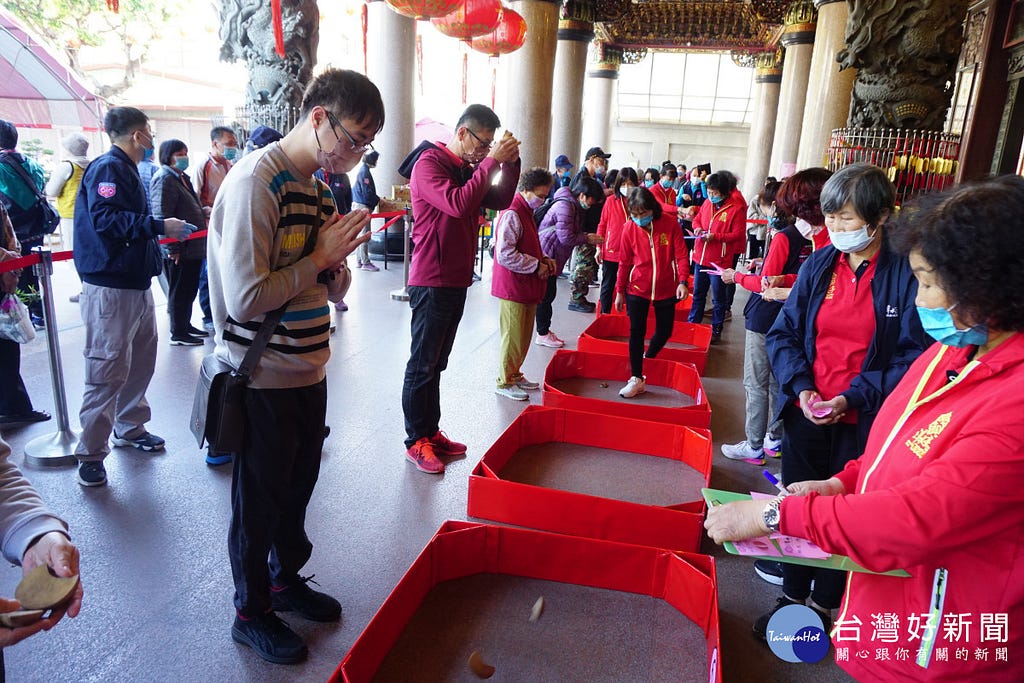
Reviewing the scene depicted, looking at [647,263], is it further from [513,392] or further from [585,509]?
[585,509]

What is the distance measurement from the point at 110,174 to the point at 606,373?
358 centimetres

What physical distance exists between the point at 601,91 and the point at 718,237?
13.2 meters

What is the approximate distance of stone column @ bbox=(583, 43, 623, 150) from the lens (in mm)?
17750

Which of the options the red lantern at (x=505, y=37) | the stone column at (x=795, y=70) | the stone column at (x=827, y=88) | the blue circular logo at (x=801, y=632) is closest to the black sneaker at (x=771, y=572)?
the blue circular logo at (x=801, y=632)

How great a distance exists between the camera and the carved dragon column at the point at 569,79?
11.9 meters

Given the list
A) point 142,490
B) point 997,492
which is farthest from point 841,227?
point 142,490

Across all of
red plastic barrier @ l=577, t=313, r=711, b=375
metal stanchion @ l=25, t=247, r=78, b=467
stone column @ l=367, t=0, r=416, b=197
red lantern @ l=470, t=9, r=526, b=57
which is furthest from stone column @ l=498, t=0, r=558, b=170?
metal stanchion @ l=25, t=247, r=78, b=467

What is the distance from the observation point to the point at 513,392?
462 cm

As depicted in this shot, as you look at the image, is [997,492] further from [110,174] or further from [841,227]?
[110,174]

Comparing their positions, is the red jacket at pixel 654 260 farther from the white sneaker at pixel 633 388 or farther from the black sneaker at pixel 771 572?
the black sneaker at pixel 771 572

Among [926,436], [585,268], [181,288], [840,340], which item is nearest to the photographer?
[926,436]

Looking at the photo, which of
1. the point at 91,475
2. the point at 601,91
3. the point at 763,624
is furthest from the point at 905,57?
the point at 601,91

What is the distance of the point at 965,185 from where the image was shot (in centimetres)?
127

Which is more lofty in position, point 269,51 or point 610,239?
point 269,51
